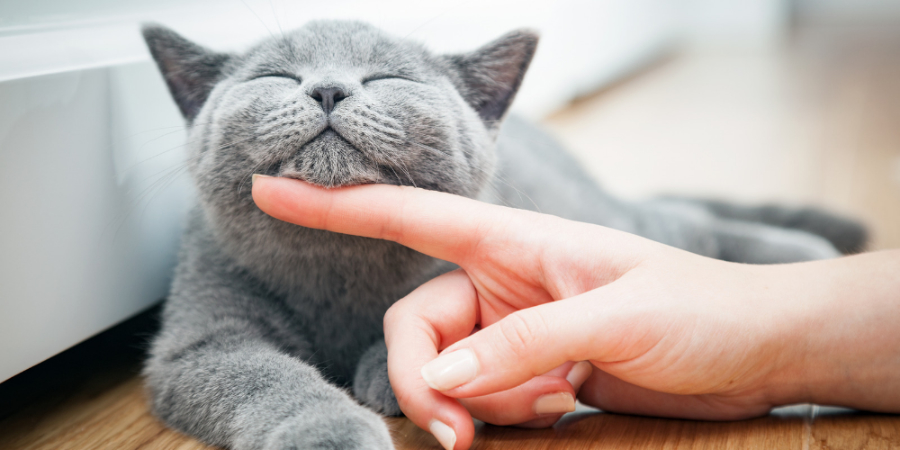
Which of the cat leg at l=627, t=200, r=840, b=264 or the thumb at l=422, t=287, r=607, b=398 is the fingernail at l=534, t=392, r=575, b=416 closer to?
the thumb at l=422, t=287, r=607, b=398

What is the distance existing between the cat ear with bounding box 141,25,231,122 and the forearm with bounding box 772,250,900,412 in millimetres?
867

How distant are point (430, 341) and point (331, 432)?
16cm

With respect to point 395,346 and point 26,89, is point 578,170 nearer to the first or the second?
point 395,346

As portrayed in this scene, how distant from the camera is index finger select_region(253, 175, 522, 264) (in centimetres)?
75

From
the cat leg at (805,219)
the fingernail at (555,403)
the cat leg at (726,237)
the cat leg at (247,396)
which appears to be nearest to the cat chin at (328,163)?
the cat leg at (247,396)

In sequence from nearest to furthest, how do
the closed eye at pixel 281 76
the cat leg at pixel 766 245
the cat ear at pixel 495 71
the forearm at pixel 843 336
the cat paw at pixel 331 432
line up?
the cat paw at pixel 331 432, the forearm at pixel 843 336, the closed eye at pixel 281 76, the cat ear at pixel 495 71, the cat leg at pixel 766 245

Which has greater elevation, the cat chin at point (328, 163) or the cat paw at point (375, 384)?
the cat chin at point (328, 163)

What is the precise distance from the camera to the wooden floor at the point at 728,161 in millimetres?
749

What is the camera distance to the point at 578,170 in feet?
5.35

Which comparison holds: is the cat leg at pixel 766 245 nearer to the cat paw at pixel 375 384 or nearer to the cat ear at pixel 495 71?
the cat ear at pixel 495 71

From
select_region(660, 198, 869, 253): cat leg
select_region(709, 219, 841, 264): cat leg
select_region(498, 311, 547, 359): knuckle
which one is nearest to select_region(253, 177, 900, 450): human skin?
select_region(498, 311, 547, 359): knuckle

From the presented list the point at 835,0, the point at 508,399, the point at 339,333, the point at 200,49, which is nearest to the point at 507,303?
the point at 508,399

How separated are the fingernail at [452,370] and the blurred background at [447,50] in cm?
52

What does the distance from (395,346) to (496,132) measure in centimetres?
44
